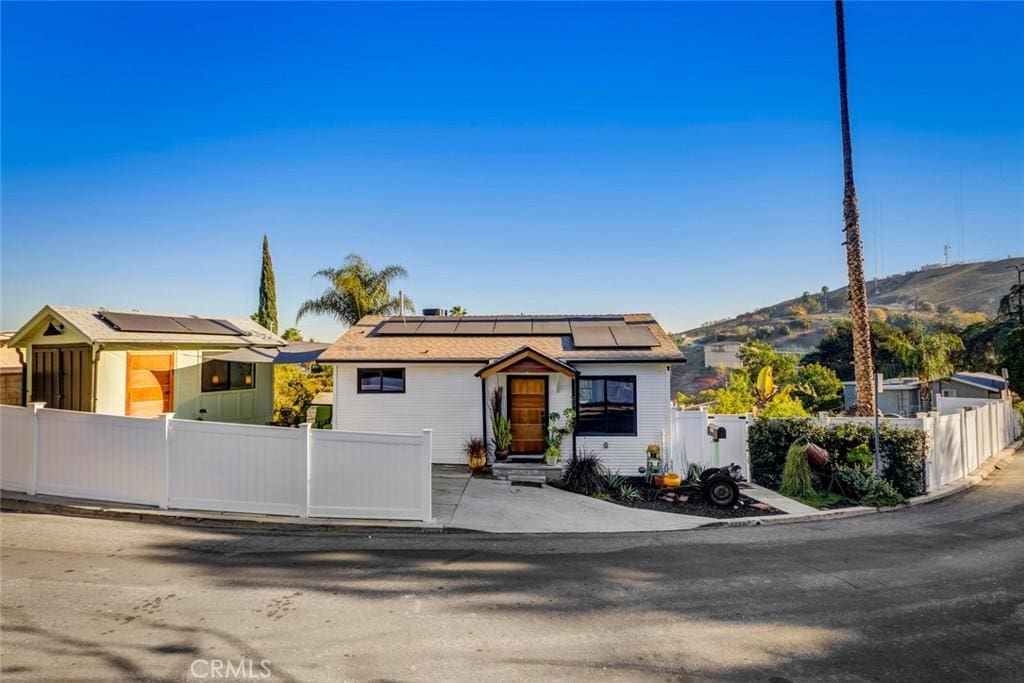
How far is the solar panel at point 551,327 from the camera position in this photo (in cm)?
1516

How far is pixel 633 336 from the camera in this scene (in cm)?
1412

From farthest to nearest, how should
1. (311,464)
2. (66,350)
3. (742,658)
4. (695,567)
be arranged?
1. (66,350)
2. (311,464)
3. (695,567)
4. (742,658)

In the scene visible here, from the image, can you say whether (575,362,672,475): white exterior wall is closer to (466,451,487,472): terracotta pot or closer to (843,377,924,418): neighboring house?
(466,451,487,472): terracotta pot

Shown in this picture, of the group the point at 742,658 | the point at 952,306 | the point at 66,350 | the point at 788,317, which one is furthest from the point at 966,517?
the point at 788,317

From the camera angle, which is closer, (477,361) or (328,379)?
(477,361)

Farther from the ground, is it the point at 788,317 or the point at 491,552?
the point at 788,317

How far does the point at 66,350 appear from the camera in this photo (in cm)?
1310

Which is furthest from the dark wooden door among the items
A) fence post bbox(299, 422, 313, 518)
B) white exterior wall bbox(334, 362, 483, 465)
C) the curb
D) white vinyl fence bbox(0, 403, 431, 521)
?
fence post bbox(299, 422, 313, 518)

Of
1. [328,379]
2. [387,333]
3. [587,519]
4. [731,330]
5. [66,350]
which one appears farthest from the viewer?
[731,330]

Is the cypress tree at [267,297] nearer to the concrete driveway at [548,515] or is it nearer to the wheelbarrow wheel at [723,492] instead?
the concrete driveway at [548,515]

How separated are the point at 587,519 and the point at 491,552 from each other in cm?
247

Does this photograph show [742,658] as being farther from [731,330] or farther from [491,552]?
[731,330]

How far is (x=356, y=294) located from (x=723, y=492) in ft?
65.4

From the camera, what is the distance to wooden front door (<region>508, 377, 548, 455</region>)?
13.2m
